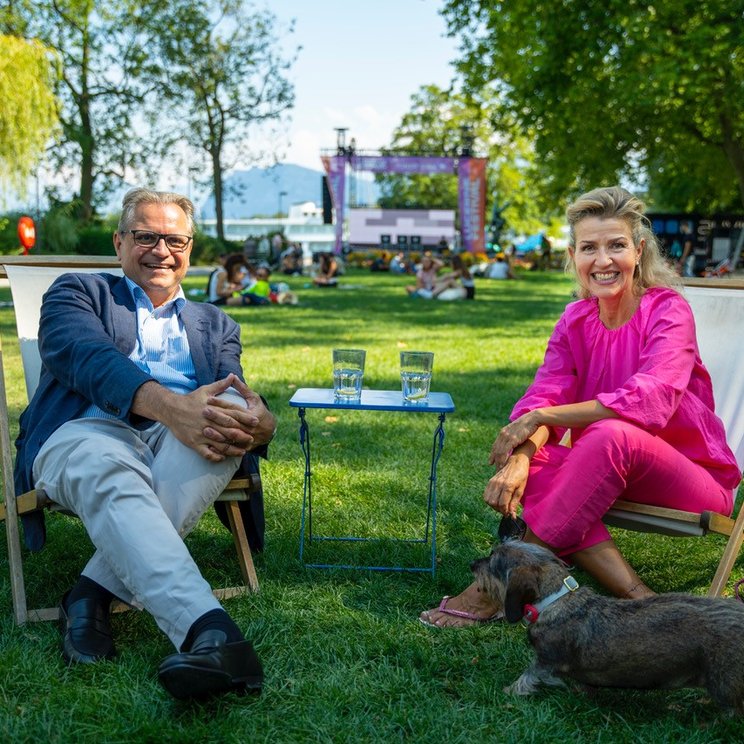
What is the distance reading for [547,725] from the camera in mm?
2537

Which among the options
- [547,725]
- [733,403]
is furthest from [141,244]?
[733,403]

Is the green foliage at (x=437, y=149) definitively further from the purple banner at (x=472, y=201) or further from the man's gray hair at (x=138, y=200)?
the man's gray hair at (x=138, y=200)

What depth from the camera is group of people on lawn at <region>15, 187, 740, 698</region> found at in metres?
2.73

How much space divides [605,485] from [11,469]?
84.0 inches

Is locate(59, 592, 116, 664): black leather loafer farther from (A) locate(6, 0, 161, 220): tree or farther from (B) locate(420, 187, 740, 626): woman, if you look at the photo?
(A) locate(6, 0, 161, 220): tree

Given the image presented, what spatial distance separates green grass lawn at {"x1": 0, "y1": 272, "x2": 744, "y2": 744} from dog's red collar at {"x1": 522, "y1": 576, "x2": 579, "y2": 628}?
27 centimetres

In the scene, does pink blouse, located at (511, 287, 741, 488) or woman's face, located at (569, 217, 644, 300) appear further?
woman's face, located at (569, 217, 644, 300)

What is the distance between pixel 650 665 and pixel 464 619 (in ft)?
2.94

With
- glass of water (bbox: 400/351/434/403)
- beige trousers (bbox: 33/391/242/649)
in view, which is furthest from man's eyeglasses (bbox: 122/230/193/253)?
glass of water (bbox: 400/351/434/403)

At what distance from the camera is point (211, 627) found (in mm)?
2578

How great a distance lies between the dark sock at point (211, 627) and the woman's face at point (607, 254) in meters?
1.84

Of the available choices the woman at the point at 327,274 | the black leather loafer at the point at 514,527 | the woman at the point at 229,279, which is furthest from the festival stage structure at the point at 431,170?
the black leather loafer at the point at 514,527

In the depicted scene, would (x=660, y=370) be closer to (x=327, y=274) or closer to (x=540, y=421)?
(x=540, y=421)

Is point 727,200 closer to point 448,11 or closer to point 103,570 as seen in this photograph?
point 448,11
